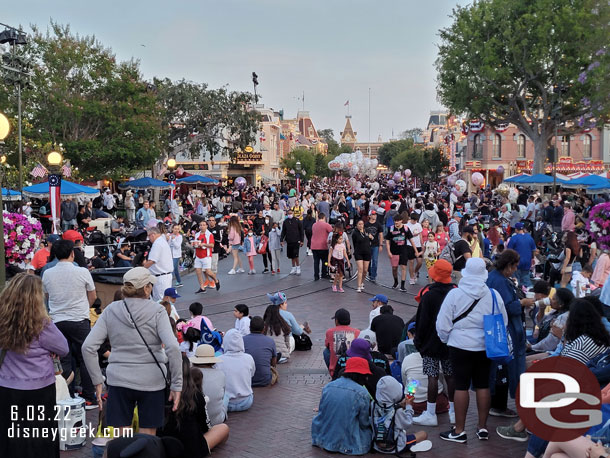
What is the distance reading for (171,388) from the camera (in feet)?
15.5

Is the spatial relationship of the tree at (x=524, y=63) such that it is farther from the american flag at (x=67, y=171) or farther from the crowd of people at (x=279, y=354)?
the crowd of people at (x=279, y=354)

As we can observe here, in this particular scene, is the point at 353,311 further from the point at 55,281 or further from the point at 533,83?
the point at 533,83

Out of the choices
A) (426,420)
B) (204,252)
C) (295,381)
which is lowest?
(295,381)

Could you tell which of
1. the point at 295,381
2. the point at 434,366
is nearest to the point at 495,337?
the point at 434,366

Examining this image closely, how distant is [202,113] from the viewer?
41562 millimetres

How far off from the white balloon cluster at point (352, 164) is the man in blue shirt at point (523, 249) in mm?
40118

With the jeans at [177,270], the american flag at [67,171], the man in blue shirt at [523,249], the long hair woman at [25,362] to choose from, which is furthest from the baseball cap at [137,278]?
the american flag at [67,171]

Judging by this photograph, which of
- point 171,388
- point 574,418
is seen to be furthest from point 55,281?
point 574,418

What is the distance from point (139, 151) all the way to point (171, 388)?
28786 millimetres

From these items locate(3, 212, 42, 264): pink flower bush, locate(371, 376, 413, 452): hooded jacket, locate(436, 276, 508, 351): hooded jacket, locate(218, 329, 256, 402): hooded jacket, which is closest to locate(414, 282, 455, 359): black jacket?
locate(436, 276, 508, 351): hooded jacket

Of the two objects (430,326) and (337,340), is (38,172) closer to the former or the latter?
(337,340)

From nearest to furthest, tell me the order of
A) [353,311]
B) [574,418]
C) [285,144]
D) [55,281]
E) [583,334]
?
[574,418], [583,334], [55,281], [353,311], [285,144]
